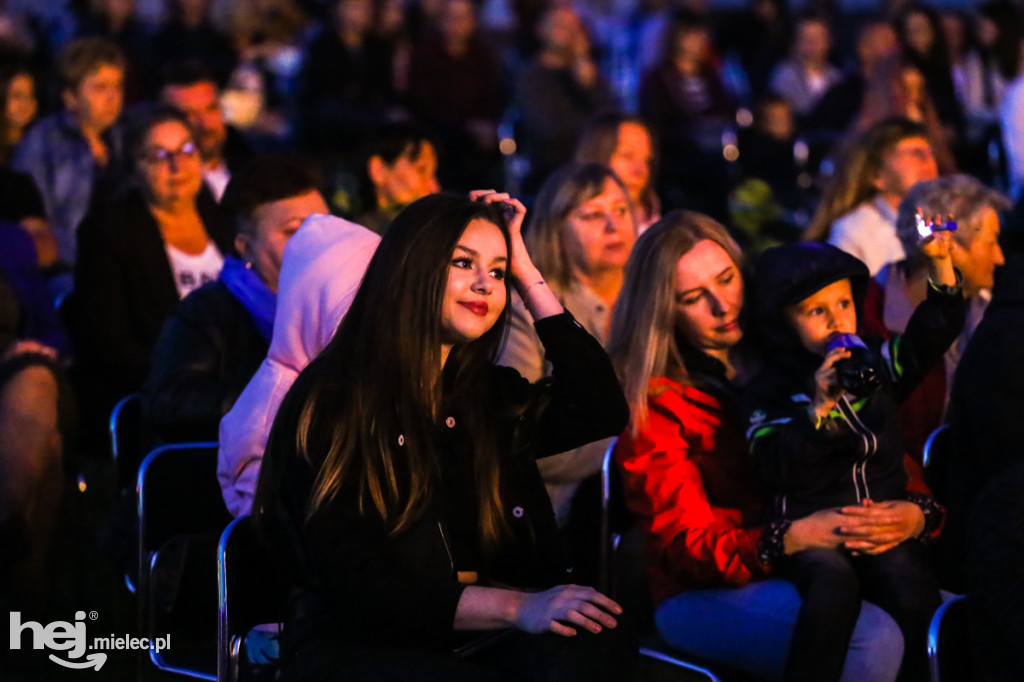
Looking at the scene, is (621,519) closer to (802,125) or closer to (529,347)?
(529,347)

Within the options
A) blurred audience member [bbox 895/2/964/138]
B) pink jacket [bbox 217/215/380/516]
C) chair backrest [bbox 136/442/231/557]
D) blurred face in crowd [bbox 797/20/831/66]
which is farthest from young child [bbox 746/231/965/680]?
blurred face in crowd [bbox 797/20/831/66]

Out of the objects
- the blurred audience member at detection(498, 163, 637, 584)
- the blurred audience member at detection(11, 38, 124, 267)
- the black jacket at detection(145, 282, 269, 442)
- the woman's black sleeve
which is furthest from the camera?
the blurred audience member at detection(11, 38, 124, 267)

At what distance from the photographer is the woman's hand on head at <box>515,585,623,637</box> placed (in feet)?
7.59

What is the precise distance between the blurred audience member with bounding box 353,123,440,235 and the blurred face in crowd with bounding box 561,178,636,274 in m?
0.99

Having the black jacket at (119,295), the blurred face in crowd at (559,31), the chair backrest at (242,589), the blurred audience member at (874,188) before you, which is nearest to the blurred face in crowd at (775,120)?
the blurred face in crowd at (559,31)

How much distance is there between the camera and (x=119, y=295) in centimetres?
451

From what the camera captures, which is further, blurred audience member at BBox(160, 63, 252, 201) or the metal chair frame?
blurred audience member at BBox(160, 63, 252, 201)

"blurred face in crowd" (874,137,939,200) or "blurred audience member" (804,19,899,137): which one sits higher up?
"blurred audience member" (804,19,899,137)

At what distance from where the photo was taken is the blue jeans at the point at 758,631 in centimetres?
270

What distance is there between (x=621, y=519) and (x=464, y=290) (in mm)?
1040

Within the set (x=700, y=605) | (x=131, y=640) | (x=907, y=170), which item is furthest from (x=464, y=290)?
(x=907, y=170)

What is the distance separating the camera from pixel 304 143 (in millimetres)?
8047

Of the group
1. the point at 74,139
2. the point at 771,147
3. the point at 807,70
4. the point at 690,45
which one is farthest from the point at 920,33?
the point at 74,139

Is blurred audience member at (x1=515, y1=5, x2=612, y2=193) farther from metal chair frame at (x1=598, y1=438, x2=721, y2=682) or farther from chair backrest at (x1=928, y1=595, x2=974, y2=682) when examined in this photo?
chair backrest at (x1=928, y1=595, x2=974, y2=682)
